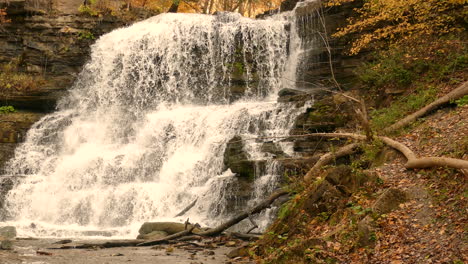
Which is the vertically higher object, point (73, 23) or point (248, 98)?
point (73, 23)

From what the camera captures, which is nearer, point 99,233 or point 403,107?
point 403,107

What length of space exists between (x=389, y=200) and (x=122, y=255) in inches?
255

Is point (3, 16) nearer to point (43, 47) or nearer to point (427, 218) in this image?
point (43, 47)

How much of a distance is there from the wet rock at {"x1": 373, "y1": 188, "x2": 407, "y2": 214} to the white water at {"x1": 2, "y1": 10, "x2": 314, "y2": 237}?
785 cm

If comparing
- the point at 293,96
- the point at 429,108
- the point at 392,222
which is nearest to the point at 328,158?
the point at 429,108

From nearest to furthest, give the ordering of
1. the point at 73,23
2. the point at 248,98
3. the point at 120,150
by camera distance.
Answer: the point at 120,150 → the point at 248,98 → the point at 73,23

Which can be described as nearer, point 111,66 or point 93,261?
point 93,261

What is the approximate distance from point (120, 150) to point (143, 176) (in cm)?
309

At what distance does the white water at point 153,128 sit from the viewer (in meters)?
18.5

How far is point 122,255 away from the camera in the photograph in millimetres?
11672

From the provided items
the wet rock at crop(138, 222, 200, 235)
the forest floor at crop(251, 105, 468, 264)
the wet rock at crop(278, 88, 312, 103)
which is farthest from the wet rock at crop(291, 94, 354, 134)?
the forest floor at crop(251, 105, 468, 264)

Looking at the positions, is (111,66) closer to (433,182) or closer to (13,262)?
(13,262)

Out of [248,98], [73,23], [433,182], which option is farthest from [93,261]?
[73,23]

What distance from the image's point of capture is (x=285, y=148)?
17.8 meters
